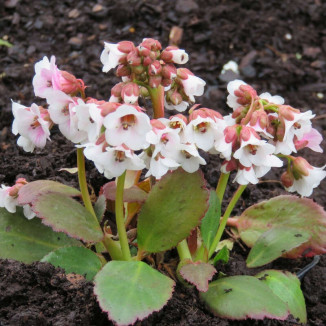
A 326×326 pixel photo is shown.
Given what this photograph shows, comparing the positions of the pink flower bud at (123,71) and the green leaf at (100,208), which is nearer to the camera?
the pink flower bud at (123,71)

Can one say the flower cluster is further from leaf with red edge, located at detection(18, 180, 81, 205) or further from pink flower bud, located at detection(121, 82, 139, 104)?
leaf with red edge, located at detection(18, 180, 81, 205)

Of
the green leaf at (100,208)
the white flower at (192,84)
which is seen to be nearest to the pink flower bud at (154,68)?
the white flower at (192,84)

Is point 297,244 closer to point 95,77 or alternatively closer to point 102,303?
point 102,303

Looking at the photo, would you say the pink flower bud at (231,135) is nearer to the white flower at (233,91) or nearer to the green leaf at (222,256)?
the white flower at (233,91)

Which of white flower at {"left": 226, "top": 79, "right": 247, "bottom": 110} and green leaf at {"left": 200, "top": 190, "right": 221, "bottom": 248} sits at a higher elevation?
white flower at {"left": 226, "top": 79, "right": 247, "bottom": 110}

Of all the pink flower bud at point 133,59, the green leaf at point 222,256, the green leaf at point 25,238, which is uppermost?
the pink flower bud at point 133,59

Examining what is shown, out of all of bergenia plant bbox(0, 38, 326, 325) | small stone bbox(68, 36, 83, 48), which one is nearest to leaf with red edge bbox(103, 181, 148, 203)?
bergenia plant bbox(0, 38, 326, 325)
